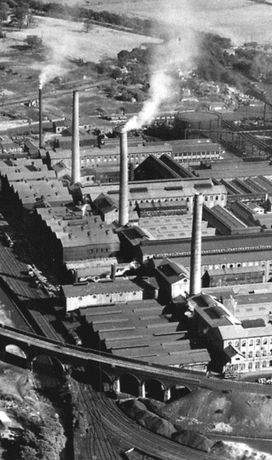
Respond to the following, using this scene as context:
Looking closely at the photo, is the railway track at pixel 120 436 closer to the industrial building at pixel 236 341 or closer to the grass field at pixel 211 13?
the industrial building at pixel 236 341

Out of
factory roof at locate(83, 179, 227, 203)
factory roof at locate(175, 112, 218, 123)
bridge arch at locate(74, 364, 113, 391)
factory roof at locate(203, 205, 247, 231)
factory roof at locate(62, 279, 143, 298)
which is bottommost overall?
bridge arch at locate(74, 364, 113, 391)

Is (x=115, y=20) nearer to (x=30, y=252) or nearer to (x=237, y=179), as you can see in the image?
(x=237, y=179)

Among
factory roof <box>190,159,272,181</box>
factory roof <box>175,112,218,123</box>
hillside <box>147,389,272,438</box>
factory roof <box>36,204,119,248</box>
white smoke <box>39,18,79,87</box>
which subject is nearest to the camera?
hillside <box>147,389,272,438</box>

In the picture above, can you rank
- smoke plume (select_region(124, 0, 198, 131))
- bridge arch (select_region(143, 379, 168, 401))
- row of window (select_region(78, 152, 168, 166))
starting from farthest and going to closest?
smoke plume (select_region(124, 0, 198, 131)), row of window (select_region(78, 152, 168, 166)), bridge arch (select_region(143, 379, 168, 401))

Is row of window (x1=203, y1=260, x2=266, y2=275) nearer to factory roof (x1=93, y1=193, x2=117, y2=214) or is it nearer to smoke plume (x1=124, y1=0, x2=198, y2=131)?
factory roof (x1=93, y1=193, x2=117, y2=214)

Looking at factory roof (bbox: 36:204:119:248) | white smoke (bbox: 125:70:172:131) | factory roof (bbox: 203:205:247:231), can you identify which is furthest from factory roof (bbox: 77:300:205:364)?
white smoke (bbox: 125:70:172:131)

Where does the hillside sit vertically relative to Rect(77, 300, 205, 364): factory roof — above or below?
below

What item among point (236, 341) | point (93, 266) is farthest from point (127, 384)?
point (93, 266)

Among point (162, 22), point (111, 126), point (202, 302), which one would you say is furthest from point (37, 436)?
point (162, 22)
